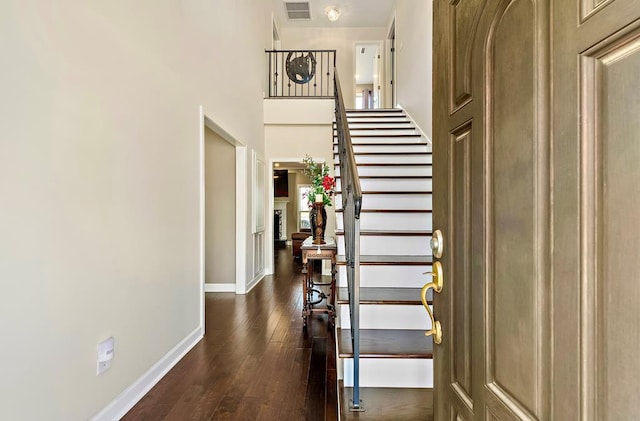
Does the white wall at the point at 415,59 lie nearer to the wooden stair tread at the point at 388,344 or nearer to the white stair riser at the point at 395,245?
the white stair riser at the point at 395,245

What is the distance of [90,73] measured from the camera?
5.78ft

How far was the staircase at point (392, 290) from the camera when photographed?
1.95 meters

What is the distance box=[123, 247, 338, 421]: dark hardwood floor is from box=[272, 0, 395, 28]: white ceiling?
6.29m

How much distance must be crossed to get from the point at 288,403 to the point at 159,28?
261 cm

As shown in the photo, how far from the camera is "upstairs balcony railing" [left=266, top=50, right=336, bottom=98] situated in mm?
6770

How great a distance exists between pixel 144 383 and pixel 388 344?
5.12 ft

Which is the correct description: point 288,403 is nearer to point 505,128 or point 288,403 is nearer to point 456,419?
point 456,419

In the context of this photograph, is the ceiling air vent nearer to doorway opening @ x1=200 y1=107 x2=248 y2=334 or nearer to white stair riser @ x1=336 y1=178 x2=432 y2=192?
doorway opening @ x1=200 y1=107 x2=248 y2=334

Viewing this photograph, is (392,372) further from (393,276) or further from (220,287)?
(220,287)

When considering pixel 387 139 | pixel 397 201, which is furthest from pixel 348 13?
pixel 397 201

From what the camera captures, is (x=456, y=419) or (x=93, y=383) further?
(x=93, y=383)

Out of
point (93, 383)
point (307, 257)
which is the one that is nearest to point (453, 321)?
point (93, 383)

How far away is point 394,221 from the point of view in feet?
10.8

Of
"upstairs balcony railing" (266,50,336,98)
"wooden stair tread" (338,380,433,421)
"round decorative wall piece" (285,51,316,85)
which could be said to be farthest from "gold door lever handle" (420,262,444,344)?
"round decorative wall piece" (285,51,316,85)
